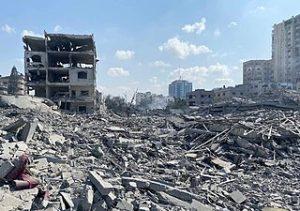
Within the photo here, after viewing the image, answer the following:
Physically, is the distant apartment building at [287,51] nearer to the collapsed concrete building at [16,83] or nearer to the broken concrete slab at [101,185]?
the collapsed concrete building at [16,83]

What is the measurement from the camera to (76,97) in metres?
42.4

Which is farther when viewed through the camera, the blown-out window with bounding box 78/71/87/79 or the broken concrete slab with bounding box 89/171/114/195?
the blown-out window with bounding box 78/71/87/79

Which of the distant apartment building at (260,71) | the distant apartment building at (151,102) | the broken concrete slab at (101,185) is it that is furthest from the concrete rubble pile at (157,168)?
the distant apartment building at (260,71)

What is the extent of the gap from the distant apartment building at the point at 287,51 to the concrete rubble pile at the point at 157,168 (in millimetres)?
68967

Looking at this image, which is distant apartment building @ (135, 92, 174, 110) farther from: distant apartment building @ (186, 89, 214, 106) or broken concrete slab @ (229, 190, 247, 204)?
broken concrete slab @ (229, 190, 247, 204)

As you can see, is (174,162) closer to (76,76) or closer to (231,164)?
(231,164)

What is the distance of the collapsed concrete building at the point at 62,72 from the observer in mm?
42562

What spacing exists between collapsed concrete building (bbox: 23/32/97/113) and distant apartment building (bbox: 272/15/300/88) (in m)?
51.4

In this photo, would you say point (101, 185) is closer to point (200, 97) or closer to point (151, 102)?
point (200, 97)

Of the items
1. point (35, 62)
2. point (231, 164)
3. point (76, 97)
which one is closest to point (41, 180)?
point (231, 164)

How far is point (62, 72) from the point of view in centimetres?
4469

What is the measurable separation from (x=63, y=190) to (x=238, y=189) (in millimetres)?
4638

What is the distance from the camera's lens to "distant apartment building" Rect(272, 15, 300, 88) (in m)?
81.5

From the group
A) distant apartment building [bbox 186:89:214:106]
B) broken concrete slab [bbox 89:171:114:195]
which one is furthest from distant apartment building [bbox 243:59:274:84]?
broken concrete slab [bbox 89:171:114:195]
